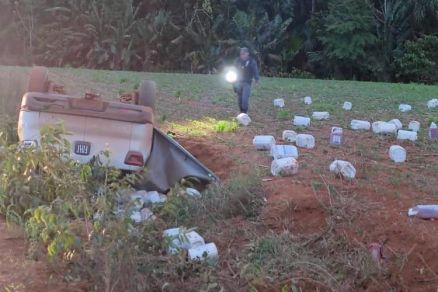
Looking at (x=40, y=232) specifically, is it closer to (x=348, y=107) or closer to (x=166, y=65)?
(x=348, y=107)

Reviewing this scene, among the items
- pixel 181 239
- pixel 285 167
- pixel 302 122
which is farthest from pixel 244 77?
pixel 181 239

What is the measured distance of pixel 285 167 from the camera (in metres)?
6.62

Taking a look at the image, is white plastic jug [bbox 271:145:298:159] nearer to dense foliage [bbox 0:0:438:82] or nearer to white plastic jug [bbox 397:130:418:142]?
white plastic jug [bbox 397:130:418:142]

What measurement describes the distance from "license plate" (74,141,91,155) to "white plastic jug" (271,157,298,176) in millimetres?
1768

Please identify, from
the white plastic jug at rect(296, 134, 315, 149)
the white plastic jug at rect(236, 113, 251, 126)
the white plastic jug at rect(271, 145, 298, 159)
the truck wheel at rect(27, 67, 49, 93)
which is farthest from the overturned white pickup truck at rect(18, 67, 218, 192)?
the white plastic jug at rect(236, 113, 251, 126)

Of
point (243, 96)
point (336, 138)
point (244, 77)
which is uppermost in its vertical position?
point (244, 77)

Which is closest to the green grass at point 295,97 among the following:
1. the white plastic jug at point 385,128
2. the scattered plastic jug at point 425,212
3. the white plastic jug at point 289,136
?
the white plastic jug at point 385,128

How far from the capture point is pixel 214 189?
6.45 meters

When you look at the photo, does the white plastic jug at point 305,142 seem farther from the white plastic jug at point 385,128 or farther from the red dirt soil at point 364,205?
the white plastic jug at point 385,128

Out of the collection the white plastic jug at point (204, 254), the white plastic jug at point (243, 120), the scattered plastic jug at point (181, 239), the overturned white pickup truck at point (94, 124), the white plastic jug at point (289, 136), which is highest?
the overturned white pickup truck at point (94, 124)

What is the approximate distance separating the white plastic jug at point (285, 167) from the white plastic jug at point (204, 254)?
66.0 inches

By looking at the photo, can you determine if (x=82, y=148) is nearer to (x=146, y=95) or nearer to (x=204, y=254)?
(x=146, y=95)

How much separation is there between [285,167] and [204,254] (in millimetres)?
1829

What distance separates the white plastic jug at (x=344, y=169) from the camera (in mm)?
6519
